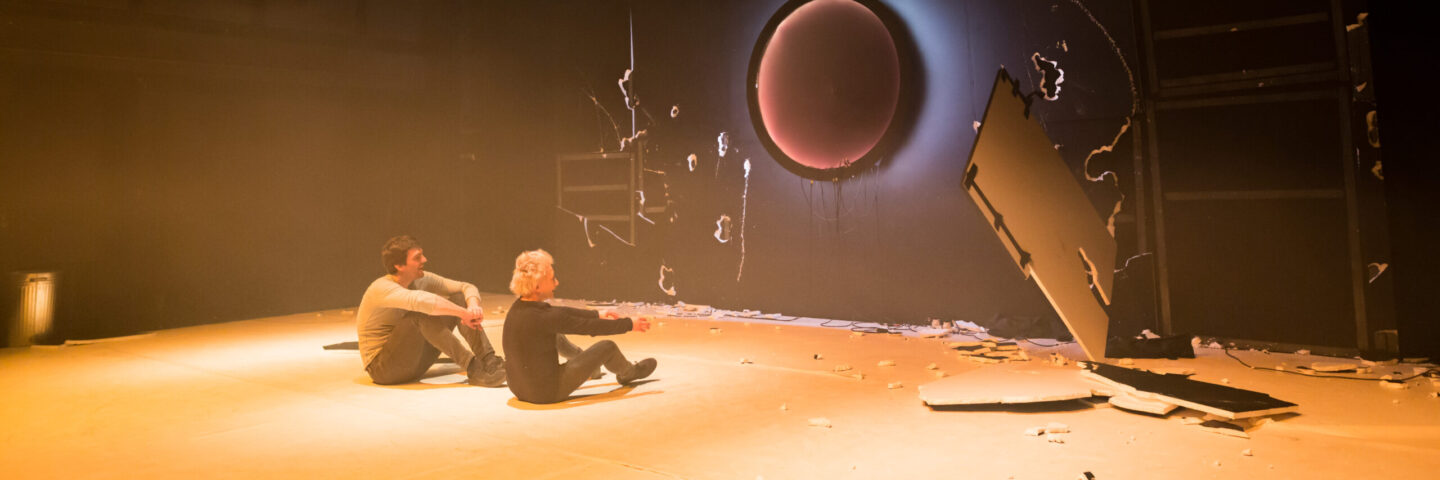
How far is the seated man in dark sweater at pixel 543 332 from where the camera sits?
4.14 metres

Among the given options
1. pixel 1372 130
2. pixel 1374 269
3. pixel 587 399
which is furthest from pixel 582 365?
pixel 1372 130

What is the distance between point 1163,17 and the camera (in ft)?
19.0

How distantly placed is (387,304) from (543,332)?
998mm

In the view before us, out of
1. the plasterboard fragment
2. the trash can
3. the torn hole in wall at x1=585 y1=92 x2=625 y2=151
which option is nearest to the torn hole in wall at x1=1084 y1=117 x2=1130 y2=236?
the plasterboard fragment

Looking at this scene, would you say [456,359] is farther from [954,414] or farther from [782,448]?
[954,414]

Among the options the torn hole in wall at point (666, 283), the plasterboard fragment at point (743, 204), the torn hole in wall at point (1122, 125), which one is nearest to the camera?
the torn hole in wall at point (1122, 125)

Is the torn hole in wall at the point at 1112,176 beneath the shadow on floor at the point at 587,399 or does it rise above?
above

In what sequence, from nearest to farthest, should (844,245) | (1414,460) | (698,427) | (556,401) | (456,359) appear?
1. (1414,460)
2. (698,427)
3. (556,401)
4. (456,359)
5. (844,245)

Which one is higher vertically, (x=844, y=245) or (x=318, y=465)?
(x=844, y=245)

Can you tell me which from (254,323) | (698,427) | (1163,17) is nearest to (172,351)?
(254,323)

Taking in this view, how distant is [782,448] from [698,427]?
0.49 m

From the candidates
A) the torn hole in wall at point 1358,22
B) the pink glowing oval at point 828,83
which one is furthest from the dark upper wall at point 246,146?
the torn hole in wall at point 1358,22

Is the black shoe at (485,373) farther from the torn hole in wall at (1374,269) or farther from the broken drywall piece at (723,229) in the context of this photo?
the torn hole in wall at (1374,269)

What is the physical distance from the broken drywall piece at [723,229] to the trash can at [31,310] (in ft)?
17.1
